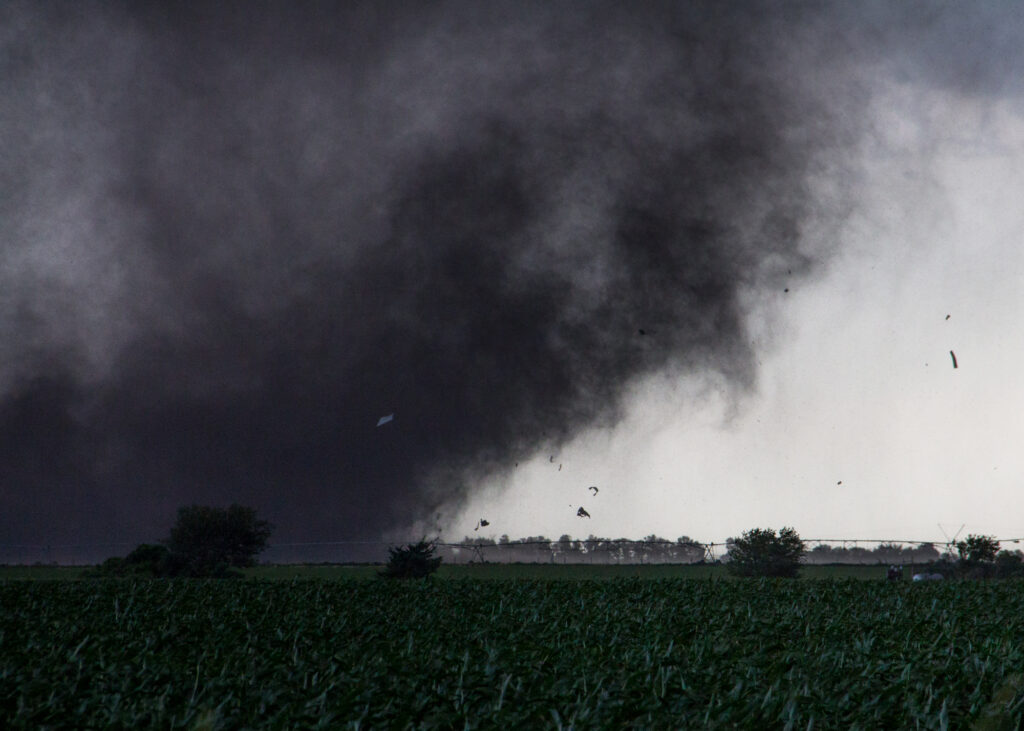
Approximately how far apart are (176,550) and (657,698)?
6717cm

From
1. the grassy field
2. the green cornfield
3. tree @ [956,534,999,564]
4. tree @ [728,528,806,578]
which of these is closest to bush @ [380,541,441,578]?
the grassy field

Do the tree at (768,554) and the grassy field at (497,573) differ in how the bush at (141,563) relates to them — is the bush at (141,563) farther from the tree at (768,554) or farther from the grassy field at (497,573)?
the tree at (768,554)

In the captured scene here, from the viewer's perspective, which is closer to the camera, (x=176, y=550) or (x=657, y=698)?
(x=657, y=698)

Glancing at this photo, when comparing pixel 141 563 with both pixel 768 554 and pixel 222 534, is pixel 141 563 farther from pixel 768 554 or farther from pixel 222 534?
pixel 768 554

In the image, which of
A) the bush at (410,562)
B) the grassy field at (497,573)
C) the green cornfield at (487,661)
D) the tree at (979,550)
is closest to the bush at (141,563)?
the grassy field at (497,573)

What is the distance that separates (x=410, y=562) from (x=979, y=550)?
53886 millimetres

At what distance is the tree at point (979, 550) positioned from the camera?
2640 inches

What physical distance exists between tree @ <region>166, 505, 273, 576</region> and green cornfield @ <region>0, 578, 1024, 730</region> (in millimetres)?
47909

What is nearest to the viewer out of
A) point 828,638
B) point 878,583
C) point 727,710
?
point 727,710

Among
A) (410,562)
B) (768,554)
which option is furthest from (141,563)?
(768,554)

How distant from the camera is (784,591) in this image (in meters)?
25.9

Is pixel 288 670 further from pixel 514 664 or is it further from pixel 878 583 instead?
pixel 878 583

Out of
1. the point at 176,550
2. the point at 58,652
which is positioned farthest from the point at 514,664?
the point at 176,550

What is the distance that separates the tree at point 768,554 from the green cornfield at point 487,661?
4003 centimetres
